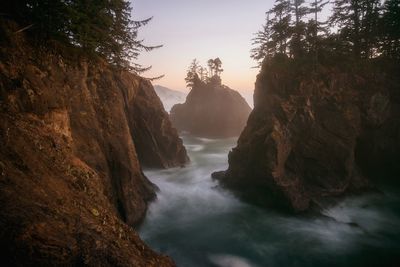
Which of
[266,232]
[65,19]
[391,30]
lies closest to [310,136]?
[266,232]

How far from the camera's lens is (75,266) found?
5.58m

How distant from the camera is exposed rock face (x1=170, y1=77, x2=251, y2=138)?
60.6 meters

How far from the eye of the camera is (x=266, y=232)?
57.3 ft

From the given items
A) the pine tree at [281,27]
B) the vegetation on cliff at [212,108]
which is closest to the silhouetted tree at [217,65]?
the vegetation on cliff at [212,108]

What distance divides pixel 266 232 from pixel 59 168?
1373 cm

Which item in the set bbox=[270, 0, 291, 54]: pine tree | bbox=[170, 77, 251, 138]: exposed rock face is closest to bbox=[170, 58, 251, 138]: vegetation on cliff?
bbox=[170, 77, 251, 138]: exposed rock face

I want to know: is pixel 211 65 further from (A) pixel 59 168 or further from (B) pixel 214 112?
(A) pixel 59 168

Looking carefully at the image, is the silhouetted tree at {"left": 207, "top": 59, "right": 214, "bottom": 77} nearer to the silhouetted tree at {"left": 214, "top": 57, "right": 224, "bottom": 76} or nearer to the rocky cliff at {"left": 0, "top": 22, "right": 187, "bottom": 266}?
the silhouetted tree at {"left": 214, "top": 57, "right": 224, "bottom": 76}

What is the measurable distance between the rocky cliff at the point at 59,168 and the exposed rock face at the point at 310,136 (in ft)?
34.9

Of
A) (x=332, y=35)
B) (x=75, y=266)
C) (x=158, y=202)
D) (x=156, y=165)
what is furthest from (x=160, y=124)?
(x=75, y=266)

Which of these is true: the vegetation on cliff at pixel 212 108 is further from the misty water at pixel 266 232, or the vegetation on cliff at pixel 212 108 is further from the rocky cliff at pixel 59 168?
the rocky cliff at pixel 59 168

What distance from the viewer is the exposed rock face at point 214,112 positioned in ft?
199

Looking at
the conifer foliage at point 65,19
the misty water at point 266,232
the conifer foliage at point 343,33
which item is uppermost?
the conifer foliage at point 343,33

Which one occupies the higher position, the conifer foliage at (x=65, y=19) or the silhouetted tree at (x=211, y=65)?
the silhouetted tree at (x=211, y=65)
